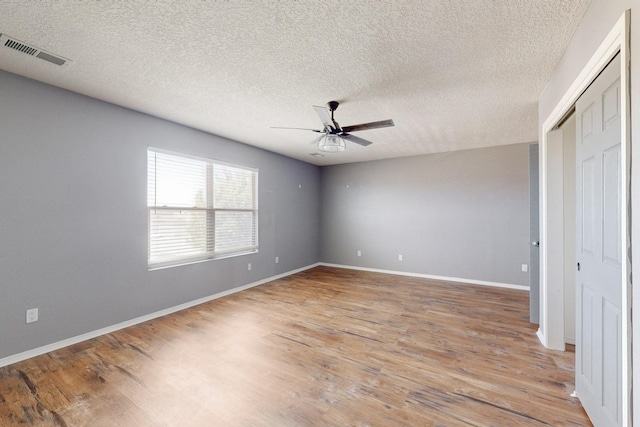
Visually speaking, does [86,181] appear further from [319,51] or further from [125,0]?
[319,51]

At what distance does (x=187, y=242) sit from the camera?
3717mm

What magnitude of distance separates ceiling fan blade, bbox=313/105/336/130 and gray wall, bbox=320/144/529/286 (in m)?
→ 3.32

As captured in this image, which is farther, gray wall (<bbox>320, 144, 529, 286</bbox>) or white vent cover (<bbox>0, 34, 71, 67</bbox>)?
gray wall (<bbox>320, 144, 529, 286</bbox>)

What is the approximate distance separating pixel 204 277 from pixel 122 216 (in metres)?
1.41

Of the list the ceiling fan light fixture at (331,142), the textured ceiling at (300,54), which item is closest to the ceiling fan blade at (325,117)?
the ceiling fan light fixture at (331,142)

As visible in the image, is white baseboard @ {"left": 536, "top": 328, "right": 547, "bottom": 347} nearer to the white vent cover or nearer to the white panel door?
the white panel door

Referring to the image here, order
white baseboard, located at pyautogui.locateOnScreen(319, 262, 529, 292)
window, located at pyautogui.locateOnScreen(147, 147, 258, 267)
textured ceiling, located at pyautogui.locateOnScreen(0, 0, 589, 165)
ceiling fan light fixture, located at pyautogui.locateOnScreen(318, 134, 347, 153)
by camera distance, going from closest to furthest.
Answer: textured ceiling, located at pyautogui.locateOnScreen(0, 0, 589, 165), ceiling fan light fixture, located at pyautogui.locateOnScreen(318, 134, 347, 153), window, located at pyautogui.locateOnScreen(147, 147, 258, 267), white baseboard, located at pyautogui.locateOnScreen(319, 262, 529, 292)

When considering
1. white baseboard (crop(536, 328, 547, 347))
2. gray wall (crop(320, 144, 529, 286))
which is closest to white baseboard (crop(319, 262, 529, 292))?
gray wall (crop(320, 144, 529, 286))

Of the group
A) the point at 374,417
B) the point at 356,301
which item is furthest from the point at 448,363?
the point at 356,301

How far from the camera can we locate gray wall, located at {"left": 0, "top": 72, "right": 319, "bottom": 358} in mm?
2270

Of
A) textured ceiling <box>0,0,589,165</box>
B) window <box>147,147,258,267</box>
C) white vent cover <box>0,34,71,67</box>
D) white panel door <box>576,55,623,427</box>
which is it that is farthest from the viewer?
window <box>147,147,258,267</box>

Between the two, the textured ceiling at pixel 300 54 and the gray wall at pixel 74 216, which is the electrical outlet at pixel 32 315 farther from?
the textured ceiling at pixel 300 54

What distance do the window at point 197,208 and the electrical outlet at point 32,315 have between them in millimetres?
1052

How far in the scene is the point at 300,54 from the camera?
6.55 ft
